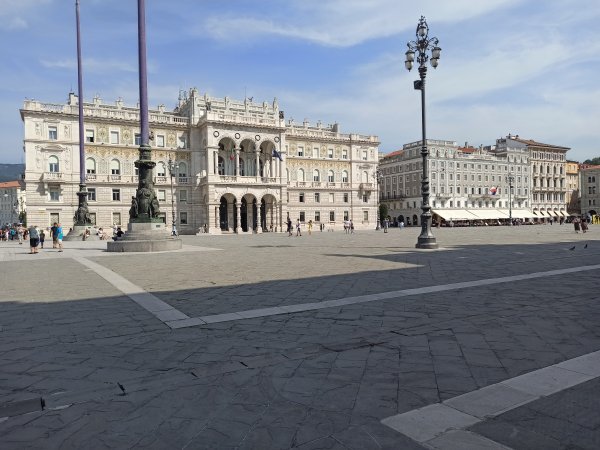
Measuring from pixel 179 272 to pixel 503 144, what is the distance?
99.0m

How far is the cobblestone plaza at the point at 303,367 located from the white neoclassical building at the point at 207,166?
39519mm

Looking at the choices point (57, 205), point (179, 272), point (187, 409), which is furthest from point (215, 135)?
point (187, 409)

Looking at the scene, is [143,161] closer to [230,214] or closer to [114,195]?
[114,195]

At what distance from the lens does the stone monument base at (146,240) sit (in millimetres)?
20750

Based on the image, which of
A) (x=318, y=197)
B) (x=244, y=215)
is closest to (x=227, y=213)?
(x=244, y=215)

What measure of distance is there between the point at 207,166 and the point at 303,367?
52335 mm

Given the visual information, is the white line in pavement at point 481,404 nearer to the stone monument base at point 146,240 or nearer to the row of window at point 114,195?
the stone monument base at point 146,240

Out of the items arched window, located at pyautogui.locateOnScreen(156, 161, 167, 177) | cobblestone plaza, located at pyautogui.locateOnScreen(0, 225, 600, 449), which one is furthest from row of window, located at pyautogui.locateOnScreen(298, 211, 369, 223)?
cobblestone plaza, located at pyautogui.locateOnScreen(0, 225, 600, 449)

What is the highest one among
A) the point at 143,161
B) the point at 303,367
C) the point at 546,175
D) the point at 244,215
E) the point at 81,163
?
the point at 546,175

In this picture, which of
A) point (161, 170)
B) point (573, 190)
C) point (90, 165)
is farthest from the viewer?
point (573, 190)

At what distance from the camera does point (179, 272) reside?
1241cm

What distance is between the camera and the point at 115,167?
173ft

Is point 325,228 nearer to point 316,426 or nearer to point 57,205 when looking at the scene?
point 57,205

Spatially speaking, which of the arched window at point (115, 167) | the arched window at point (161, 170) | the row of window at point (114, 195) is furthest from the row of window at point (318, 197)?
the arched window at point (115, 167)
